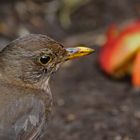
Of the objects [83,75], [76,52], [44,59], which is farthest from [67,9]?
[44,59]

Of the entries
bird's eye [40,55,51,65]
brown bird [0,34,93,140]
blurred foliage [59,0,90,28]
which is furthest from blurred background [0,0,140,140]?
bird's eye [40,55,51,65]

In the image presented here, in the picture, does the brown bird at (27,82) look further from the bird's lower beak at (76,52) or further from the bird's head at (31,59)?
the bird's lower beak at (76,52)

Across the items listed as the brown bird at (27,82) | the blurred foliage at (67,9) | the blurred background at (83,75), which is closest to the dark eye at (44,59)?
the brown bird at (27,82)

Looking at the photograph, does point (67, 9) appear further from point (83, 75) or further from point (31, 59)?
point (31, 59)

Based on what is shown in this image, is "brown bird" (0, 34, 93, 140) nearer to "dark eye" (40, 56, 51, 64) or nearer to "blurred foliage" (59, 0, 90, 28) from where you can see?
"dark eye" (40, 56, 51, 64)

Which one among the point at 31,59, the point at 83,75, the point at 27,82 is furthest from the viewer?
the point at 83,75

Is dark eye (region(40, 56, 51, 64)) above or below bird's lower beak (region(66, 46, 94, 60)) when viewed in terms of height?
below
